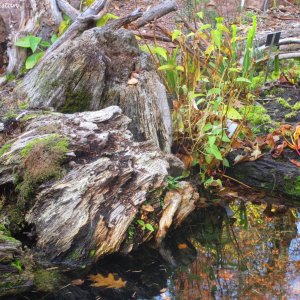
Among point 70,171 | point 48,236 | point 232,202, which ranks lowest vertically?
point 232,202

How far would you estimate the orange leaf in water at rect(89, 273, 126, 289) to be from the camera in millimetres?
3971

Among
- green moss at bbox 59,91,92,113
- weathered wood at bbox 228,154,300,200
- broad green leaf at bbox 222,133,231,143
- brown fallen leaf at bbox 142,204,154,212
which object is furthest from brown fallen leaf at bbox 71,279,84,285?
weathered wood at bbox 228,154,300,200

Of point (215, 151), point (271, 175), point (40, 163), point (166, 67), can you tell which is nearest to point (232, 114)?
point (215, 151)

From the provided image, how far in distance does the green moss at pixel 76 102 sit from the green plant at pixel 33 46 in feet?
3.17

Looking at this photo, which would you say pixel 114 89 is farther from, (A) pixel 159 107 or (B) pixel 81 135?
(B) pixel 81 135

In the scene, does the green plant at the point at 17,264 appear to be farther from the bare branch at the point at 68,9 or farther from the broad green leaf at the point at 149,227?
A: the bare branch at the point at 68,9

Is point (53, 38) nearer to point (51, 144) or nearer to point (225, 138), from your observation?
point (225, 138)

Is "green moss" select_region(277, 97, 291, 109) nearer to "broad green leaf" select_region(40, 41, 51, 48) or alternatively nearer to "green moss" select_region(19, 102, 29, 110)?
"broad green leaf" select_region(40, 41, 51, 48)

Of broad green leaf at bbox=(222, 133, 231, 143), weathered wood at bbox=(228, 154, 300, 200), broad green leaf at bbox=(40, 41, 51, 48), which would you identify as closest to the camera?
broad green leaf at bbox=(222, 133, 231, 143)

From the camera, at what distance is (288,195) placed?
220 inches

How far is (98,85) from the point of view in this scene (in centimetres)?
526

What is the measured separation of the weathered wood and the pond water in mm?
550

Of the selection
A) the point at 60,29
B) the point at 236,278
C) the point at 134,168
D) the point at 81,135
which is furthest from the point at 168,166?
the point at 60,29

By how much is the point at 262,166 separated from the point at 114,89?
1683 millimetres
